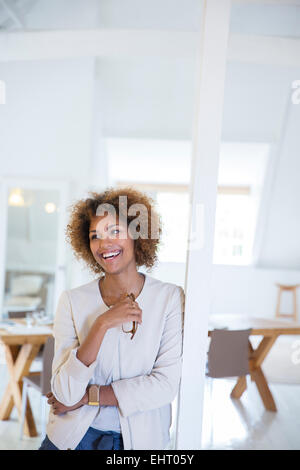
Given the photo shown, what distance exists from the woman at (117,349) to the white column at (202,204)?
0.19 ft

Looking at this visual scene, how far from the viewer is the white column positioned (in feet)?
5.03

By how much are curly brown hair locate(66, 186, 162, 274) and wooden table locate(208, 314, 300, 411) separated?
2.13 meters

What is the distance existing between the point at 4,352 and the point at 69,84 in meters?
3.51

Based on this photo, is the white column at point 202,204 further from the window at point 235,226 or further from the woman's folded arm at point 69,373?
the window at point 235,226

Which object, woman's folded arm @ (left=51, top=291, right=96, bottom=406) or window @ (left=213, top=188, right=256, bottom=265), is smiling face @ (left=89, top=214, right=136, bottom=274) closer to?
woman's folded arm @ (left=51, top=291, right=96, bottom=406)

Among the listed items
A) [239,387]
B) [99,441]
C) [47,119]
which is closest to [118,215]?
[99,441]

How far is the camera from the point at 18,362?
11.1 feet

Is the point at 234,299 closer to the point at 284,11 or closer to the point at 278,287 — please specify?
the point at 278,287

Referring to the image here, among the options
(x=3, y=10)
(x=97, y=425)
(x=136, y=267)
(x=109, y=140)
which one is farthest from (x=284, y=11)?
(x=109, y=140)

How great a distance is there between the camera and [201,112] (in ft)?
5.04

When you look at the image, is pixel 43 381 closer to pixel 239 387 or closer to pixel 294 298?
pixel 239 387

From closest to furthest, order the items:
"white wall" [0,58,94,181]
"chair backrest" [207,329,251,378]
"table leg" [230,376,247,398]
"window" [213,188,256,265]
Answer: "chair backrest" [207,329,251,378] → "table leg" [230,376,247,398] → "white wall" [0,58,94,181] → "window" [213,188,256,265]

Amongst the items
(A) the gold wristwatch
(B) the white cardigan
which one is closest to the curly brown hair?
(B) the white cardigan

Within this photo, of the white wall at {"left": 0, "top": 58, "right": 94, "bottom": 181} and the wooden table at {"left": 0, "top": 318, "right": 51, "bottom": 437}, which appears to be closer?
the wooden table at {"left": 0, "top": 318, "right": 51, "bottom": 437}
